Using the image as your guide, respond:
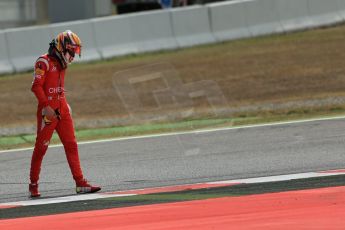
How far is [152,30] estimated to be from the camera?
24.1 metres

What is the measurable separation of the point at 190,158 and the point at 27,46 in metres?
10.3

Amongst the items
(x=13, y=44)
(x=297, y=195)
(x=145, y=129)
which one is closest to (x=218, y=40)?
(x=13, y=44)

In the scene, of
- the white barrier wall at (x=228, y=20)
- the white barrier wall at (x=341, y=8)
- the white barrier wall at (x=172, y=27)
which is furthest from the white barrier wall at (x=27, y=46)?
the white barrier wall at (x=341, y=8)

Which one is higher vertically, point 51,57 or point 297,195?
point 51,57

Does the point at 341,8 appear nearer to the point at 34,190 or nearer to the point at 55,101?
the point at 55,101

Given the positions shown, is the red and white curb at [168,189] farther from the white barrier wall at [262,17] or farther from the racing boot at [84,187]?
the white barrier wall at [262,17]

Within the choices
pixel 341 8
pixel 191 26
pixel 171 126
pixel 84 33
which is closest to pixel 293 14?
pixel 341 8

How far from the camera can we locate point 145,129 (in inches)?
660

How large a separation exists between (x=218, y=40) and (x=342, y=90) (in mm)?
6397

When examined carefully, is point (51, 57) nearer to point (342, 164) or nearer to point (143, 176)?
point (143, 176)

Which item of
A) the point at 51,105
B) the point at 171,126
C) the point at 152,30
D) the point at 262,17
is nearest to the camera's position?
the point at 51,105

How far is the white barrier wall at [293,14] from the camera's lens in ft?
84.4

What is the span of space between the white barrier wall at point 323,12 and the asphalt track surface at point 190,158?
10.7 metres

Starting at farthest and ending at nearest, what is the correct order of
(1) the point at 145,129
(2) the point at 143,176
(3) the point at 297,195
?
(1) the point at 145,129 < (2) the point at 143,176 < (3) the point at 297,195
